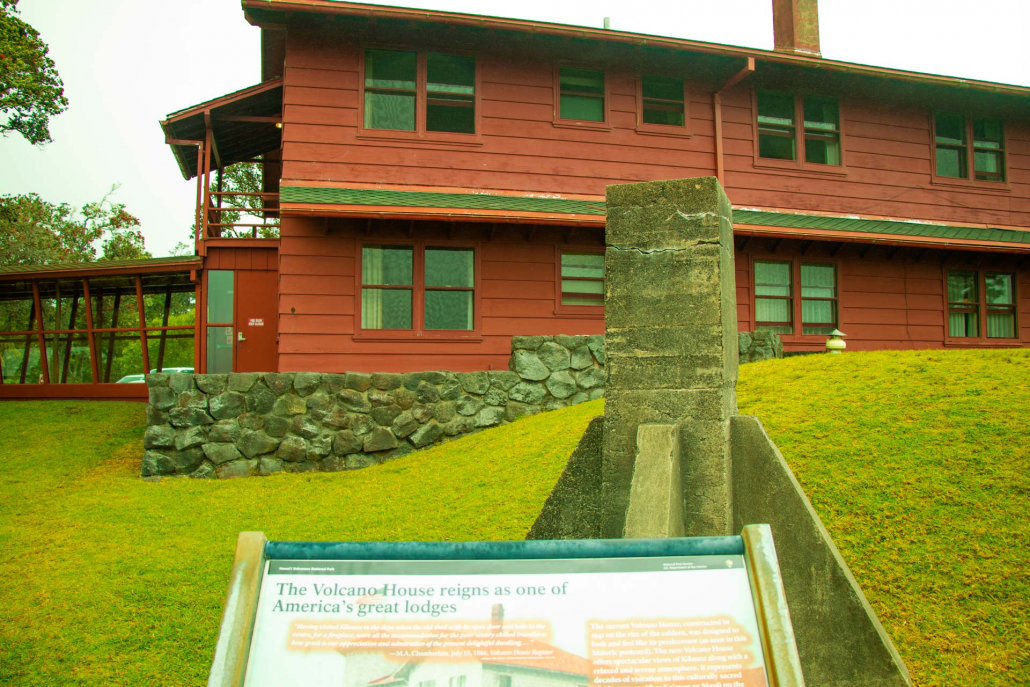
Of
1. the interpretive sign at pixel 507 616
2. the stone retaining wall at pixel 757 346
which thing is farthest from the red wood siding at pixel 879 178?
the interpretive sign at pixel 507 616

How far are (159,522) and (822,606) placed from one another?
723cm

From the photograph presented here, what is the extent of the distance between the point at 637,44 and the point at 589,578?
1282 centimetres

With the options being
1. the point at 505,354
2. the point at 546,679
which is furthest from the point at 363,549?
the point at 505,354

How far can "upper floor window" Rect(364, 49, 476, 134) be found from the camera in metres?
12.9

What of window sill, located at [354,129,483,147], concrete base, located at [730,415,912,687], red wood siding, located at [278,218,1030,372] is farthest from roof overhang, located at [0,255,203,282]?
concrete base, located at [730,415,912,687]

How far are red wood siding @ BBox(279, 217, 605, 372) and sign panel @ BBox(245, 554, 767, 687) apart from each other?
32.9ft

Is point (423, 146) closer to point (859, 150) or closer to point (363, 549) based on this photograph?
point (859, 150)

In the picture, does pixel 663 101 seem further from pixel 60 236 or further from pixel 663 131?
pixel 60 236

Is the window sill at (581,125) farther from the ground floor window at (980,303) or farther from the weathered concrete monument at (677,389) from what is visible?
the weathered concrete monument at (677,389)

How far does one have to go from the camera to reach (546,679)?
225 cm

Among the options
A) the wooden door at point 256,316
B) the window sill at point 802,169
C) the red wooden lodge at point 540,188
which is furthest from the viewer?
the wooden door at point 256,316

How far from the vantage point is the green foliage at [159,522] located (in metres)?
5.30

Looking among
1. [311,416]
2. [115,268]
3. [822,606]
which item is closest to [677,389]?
[822,606]

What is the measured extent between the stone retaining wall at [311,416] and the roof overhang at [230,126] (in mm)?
6138
